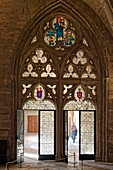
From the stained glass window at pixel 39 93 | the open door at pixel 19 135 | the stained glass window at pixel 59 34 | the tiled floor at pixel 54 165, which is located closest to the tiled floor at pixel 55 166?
the tiled floor at pixel 54 165

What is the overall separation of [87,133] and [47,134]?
49.5 inches

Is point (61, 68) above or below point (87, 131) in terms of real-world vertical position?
above

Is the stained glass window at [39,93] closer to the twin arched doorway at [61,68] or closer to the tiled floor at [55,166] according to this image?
the twin arched doorway at [61,68]

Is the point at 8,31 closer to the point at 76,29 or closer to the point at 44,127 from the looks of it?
the point at 76,29

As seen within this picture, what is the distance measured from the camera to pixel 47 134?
1138cm

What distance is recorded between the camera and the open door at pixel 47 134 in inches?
Answer: 447

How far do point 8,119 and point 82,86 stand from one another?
2.49m

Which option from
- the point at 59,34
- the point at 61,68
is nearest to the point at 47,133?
the point at 61,68

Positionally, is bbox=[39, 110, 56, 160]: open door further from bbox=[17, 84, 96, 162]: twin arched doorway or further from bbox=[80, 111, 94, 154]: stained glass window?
bbox=[80, 111, 94, 154]: stained glass window

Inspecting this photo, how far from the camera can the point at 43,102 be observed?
11.3m

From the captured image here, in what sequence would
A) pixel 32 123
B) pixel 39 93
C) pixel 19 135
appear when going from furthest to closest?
1. pixel 32 123
2. pixel 39 93
3. pixel 19 135

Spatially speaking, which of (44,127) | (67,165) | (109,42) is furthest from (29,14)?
(67,165)

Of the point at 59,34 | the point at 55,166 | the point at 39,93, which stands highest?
the point at 59,34

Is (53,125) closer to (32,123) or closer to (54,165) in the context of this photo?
(54,165)
